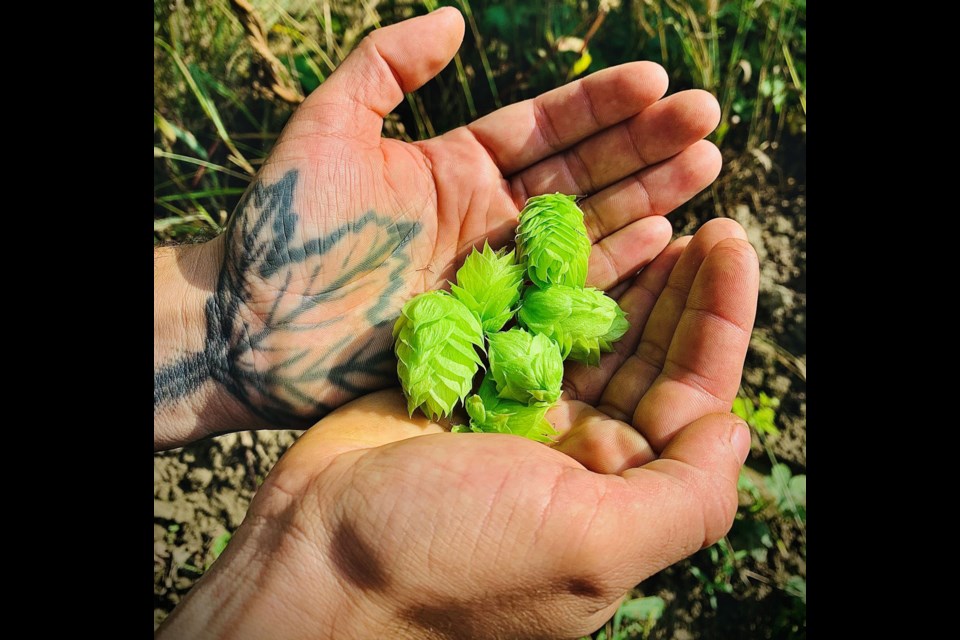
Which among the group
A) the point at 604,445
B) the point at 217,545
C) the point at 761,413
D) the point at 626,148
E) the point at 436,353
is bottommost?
the point at 761,413

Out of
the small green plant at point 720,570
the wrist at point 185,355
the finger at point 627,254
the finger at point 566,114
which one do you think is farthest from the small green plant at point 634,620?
the finger at point 566,114

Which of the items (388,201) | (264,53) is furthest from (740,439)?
(264,53)

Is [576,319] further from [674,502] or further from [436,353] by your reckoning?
[674,502]

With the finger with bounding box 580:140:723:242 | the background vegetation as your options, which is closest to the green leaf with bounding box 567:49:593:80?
the background vegetation

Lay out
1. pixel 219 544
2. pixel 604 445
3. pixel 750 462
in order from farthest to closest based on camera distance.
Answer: pixel 750 462, pixel 219 544, pixel 604 445

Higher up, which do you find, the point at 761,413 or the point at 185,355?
the point at 185,355

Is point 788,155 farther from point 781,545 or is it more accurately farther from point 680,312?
point 781,545

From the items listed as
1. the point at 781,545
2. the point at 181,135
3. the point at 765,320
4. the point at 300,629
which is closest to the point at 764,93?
the point at 765,320

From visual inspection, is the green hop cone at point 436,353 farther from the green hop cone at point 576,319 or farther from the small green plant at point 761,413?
the small green plant at point 761,413
